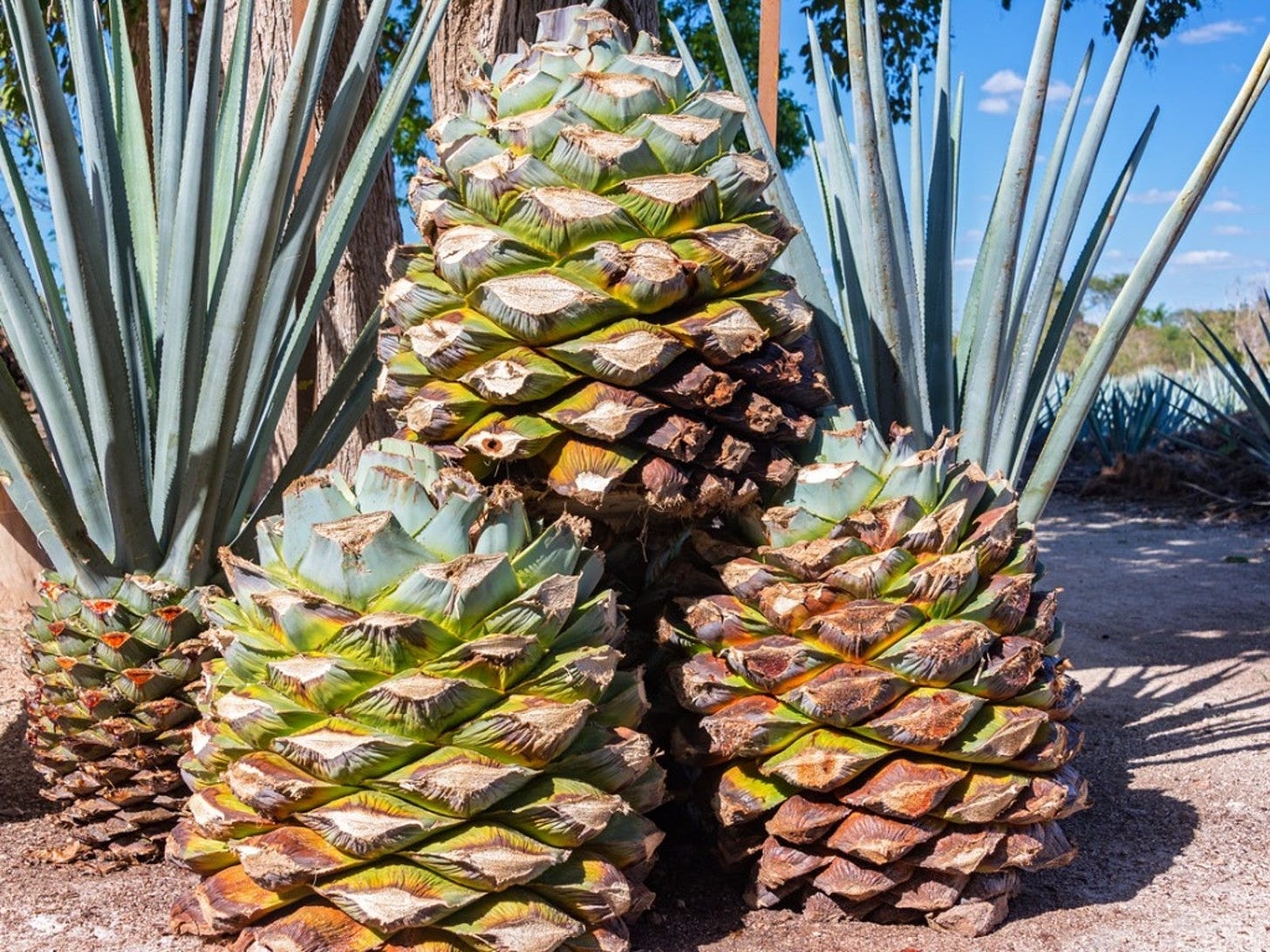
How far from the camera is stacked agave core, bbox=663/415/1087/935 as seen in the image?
1.77 m

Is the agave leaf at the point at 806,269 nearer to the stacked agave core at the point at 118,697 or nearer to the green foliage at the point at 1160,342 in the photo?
the stacked agave core at the point at 118,697

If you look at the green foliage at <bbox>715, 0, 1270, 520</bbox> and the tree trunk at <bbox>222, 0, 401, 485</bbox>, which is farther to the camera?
the tree trunk at <bbox>222, 0, 401, 485</bbox>

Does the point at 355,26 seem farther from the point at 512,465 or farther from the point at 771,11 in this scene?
the point at 512,465

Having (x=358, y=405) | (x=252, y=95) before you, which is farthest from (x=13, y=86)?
(x=358, y=405)

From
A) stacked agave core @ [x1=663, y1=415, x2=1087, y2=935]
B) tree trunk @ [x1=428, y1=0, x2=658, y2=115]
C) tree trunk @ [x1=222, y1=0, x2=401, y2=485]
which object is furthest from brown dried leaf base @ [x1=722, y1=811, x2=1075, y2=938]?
tree trunk @ [x1=428, y1=0, x2=658, y2=115]

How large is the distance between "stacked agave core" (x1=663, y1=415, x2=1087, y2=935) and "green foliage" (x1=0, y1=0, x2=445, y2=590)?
964mm

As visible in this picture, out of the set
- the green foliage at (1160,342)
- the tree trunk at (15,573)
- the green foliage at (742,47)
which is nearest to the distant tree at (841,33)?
the green foliage at (742,47)

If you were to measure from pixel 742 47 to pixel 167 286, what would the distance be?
5.75m

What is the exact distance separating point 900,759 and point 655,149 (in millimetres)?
1019

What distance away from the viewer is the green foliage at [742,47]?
7.01 m

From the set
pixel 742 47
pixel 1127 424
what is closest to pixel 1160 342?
pixel 1127 424

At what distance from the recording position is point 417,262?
190cm

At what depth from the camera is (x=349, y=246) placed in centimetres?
363

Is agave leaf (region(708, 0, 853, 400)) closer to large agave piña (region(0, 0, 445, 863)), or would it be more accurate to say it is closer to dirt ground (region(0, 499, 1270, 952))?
large agave piña (region(0, 0, 445, 863))
